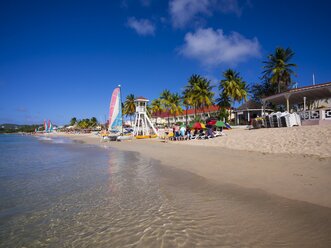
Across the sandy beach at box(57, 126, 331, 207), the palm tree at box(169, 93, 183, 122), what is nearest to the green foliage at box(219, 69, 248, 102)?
the palm tree at box(169, 93, 183, 122)

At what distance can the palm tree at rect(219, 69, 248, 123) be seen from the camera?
142 feet

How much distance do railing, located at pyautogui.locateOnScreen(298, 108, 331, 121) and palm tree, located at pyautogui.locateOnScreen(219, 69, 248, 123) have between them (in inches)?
1049

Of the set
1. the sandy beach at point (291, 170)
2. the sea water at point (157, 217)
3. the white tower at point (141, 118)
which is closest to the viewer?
the sea water at point (157, 217)

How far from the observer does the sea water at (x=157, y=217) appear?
120 inches

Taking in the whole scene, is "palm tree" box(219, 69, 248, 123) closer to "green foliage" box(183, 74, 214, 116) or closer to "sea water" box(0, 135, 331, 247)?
"green foliage" box(183, 74, 214, 116)

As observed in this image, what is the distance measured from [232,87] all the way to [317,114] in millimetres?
28663

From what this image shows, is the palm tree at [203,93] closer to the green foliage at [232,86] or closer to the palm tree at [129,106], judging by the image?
the green foliage at [232,86]

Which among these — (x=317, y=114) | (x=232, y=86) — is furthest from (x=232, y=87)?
(x=317, y=114)

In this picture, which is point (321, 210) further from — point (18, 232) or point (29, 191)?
point (29, 191)

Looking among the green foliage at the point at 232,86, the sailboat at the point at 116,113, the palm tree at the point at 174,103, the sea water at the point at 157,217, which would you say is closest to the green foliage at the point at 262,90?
the green foliage at the point at 232,86

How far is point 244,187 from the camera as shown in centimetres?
552

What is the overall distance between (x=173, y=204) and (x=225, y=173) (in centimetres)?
331

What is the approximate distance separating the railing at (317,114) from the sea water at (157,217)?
14232mm

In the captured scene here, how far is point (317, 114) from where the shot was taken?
15781mm
